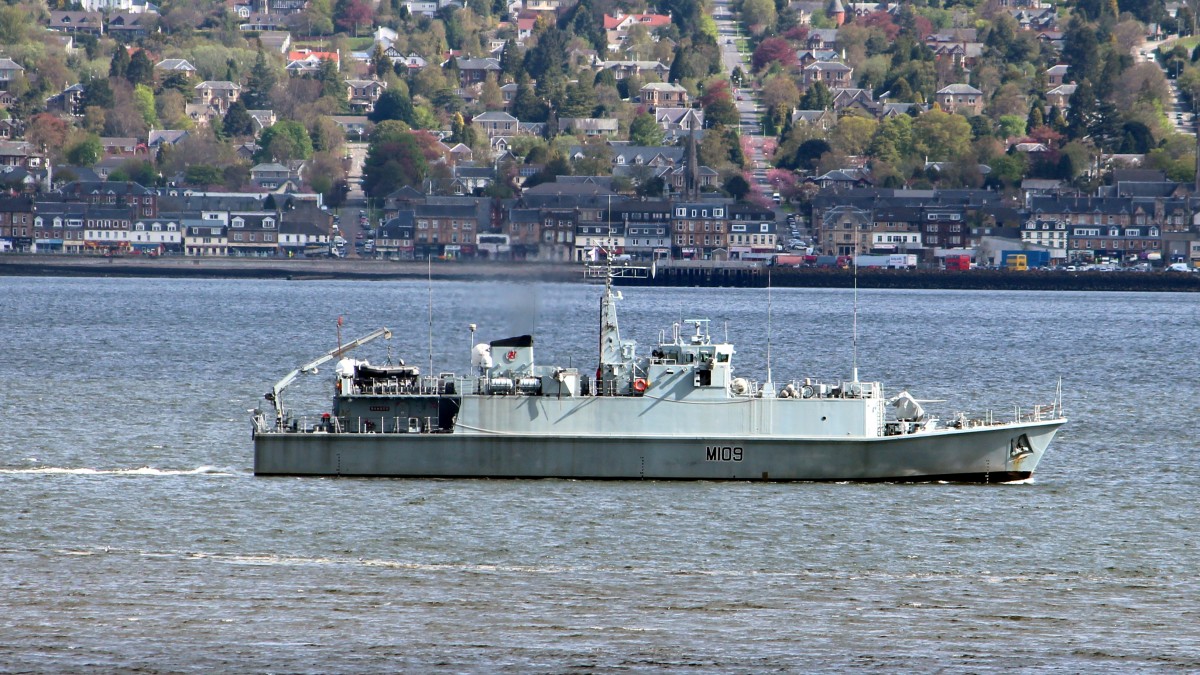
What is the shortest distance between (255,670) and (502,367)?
17967 mm

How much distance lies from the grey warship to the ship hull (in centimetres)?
2

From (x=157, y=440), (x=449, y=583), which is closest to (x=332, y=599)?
(x=449, y=583)

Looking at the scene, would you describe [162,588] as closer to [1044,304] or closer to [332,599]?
A: [332,599]

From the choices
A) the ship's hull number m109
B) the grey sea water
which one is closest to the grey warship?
the ship's hull number m109

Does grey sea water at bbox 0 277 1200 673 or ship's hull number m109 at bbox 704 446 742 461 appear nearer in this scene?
grey sea water at bbox 0 277 1200 673

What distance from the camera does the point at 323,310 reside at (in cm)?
14100

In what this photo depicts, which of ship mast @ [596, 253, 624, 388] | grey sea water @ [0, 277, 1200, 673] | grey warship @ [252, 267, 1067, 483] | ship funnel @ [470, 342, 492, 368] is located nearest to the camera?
grey sea water @ [0, 277, 1200, 673]

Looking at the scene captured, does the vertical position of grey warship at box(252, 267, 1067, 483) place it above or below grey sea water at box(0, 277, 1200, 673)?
above

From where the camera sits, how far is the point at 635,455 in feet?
159

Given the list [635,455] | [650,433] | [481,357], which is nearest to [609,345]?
[650,433]

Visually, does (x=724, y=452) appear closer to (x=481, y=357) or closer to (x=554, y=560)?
(x=481, y=357)

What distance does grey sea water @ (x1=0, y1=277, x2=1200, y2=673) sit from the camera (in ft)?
113

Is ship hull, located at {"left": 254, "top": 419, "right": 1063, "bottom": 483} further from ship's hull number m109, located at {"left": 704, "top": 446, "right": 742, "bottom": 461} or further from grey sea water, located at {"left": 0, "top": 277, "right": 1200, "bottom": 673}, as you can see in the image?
grey sea water, located at {"left": 0, "top": 277, "right": 1200, "bottom": 673}

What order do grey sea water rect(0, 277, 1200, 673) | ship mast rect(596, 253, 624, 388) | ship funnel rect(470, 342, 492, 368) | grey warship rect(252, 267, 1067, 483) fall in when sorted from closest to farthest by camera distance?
1. grey sea water rect(0, 277, 1200, 673)
2. grey warship rect(252, 267, 1067, 483)
3. ship mast rect(596, 253, 624, 388)
4. ship funnel rect(470, 342, 492, 368)
